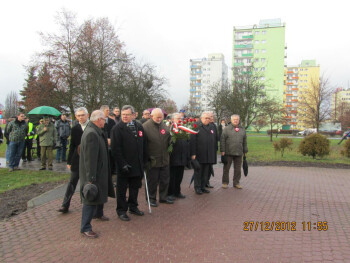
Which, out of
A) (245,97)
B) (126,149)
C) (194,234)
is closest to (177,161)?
(126,149)

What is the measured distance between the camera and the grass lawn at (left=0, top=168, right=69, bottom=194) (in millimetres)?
7757

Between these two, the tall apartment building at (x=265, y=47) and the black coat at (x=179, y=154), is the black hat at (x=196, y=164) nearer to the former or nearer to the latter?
the black coat at (x=179, y=154)

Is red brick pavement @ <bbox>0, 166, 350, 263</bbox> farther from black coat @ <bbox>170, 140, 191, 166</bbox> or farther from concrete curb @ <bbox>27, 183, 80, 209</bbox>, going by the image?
black coat @ <bbox>170, 140, 191, 166</bbox>

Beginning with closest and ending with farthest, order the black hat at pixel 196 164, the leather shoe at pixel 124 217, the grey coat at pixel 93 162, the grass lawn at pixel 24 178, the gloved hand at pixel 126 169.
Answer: the grey coat at pixel 93 162, the gloved hand at pixel 126 169, the leather shoe at pixel 124 217, the black hat at pixel 196 164, the grass lawn at pixel 24 178

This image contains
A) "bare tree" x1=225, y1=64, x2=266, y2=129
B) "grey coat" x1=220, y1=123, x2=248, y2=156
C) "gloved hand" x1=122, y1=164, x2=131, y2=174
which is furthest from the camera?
"bare tree" x1=225, y1=64, x2=266, y2=129

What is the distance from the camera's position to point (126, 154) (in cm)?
498

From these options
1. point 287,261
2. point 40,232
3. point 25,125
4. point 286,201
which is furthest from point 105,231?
point 25,125

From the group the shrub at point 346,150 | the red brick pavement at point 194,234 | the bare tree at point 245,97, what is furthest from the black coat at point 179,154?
the bare tree at point 245,97

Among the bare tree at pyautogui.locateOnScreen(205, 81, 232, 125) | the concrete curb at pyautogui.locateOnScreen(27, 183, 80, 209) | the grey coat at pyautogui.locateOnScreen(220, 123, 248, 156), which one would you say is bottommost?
Answer: the concrete curb at pyautogui.locateOnScreen(27, 183, 80, 209)

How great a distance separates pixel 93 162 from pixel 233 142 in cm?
442

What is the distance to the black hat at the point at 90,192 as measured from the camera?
394 cm

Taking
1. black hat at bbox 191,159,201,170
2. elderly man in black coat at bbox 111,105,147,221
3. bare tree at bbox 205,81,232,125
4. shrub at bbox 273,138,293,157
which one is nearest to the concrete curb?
elderly man in black coat at bbox 111,105,147,221

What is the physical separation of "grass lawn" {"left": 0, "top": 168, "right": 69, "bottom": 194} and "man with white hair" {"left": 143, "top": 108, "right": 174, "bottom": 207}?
12.5 ft

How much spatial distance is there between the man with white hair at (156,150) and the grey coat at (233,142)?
222 cm
